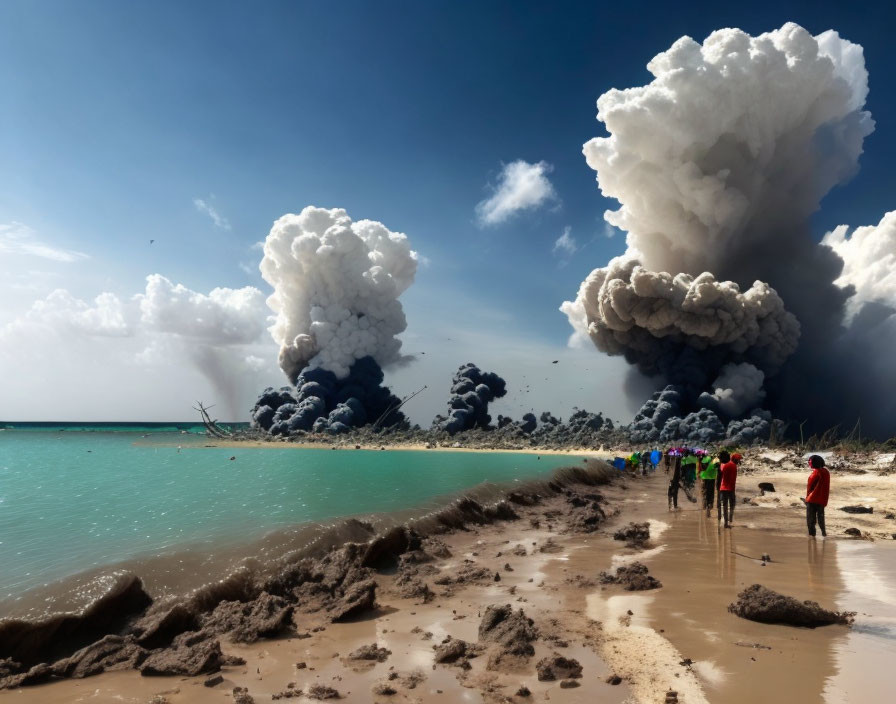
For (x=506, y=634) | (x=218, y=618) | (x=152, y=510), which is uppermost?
(x=506, y=634)

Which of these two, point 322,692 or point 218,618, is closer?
point 322,692

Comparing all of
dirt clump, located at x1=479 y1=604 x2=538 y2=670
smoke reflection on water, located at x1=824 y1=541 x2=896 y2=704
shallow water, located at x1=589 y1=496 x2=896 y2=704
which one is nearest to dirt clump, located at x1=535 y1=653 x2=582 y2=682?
dirt clump, located at x1=479 y1=604 x2=538 y2=670

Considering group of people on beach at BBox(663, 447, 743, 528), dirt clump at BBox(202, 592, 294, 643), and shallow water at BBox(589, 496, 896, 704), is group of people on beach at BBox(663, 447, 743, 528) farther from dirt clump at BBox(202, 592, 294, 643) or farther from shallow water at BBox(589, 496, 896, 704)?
dirt clump at BBox(202, 592, 294, 643)

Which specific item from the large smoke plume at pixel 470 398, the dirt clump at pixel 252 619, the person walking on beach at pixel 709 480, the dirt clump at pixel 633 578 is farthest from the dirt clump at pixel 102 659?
the large smoke plume at pixel 470 398

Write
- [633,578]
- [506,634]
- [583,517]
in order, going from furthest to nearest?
[583,517] → [633,578] → [506,634]

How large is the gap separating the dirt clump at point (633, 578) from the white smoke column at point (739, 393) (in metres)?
60.8

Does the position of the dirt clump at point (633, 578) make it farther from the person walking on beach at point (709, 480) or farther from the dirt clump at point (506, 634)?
the person walking on beach at point (709, 480)

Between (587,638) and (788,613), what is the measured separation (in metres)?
→ 2.25

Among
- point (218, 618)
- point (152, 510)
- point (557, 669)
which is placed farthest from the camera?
point (152, 510)

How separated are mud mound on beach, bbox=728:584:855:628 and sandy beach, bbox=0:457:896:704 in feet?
0.42

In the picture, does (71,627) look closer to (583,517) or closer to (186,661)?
(186,661)

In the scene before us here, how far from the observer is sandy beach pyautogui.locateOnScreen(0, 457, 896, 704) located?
464 cm

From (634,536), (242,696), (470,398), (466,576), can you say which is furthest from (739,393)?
(242,696)

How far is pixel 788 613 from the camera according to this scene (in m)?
5.89
